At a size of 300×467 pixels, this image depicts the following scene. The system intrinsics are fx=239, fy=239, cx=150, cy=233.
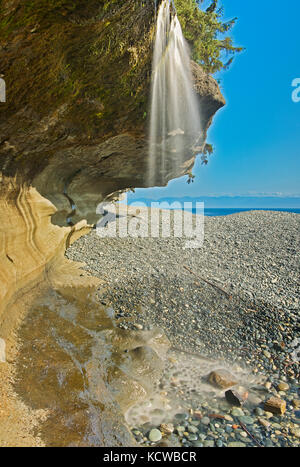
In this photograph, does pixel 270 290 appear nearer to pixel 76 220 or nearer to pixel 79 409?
pixel 79 409

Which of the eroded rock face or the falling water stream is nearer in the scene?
the falling water stream

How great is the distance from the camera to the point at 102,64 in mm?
5230

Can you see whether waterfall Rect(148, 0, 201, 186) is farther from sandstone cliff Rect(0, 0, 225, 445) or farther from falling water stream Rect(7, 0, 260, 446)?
sandstone cliff Rect(0, 0, 225, 445)

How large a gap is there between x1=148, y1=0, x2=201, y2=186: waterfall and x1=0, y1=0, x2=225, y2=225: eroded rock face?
0.28 m

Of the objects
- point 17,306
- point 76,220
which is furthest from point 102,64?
point 76,220

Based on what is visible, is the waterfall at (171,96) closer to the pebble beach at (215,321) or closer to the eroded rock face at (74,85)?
the eroded rock face at (74,85)

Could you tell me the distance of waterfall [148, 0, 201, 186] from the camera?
566 centimetres

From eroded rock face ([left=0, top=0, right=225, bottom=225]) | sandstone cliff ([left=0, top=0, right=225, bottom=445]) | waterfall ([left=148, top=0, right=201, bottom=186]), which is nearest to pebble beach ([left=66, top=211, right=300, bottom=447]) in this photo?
sandstone cliff ([left=0, top=0, right=225, bottom=445])

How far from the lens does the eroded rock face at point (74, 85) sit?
3.99m

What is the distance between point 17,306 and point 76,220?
6200 mm

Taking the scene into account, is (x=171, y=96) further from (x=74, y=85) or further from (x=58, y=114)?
(x=58, y=114)

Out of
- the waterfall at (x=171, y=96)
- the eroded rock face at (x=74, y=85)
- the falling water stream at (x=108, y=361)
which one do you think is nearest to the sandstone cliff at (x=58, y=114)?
the eroded rock face at (x=74, y=85)

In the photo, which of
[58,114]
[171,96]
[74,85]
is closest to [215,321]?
[171,96]

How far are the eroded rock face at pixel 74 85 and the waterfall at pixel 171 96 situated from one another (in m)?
0.28
